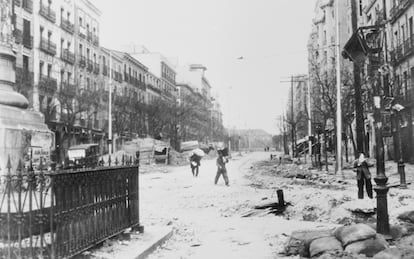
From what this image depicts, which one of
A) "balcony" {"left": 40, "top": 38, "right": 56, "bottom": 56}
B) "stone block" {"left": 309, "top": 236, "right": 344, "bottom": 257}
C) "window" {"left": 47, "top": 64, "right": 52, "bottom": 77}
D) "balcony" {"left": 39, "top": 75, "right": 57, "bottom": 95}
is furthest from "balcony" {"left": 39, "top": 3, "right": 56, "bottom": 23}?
"stone block" {"left": 309, "top": 236, "right": 344, "bottom": 257}

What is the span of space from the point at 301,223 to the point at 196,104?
59.3 m

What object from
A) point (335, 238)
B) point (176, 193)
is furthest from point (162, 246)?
point (176, 193)

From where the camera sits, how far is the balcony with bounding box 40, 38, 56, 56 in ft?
130

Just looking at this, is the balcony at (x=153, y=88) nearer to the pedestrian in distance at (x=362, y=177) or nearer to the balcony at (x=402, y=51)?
the balcony at (x=402, y=51)

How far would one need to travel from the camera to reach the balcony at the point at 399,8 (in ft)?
97.4

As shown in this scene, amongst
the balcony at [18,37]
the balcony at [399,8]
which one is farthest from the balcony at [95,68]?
the balcony at [399,8]

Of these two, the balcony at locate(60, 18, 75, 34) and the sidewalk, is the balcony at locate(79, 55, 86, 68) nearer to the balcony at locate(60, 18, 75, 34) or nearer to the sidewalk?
the balcony at locate(60, 18, 75, 34)

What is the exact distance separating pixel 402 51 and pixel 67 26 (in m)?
26.0

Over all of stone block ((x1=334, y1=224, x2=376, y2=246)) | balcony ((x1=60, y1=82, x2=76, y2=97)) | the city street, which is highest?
balcony ((x1=60, y1=82, x2=76, y2=97))

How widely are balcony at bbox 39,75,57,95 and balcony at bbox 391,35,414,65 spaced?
23.3 meters

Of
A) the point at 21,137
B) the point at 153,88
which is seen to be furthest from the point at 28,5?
the point at 153,88

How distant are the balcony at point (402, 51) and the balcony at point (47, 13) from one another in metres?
24.9

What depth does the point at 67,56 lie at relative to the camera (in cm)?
4312

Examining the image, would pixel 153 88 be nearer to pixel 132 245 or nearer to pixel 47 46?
pixel 47 46
